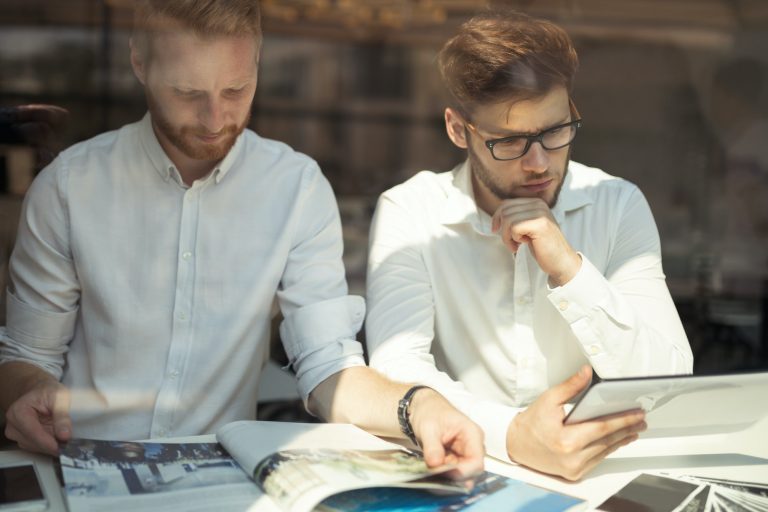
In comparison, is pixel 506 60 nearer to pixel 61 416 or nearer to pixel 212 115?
pixel 212 115

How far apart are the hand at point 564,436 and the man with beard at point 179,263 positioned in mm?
326

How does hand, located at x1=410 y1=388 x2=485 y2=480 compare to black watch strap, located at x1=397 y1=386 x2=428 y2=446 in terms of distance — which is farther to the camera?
black watch strap, located at x1=397 y1=386 x2=428 y2=446

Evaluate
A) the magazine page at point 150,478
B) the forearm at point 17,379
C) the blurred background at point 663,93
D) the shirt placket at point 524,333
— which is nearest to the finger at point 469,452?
the magazine page at point 150,478

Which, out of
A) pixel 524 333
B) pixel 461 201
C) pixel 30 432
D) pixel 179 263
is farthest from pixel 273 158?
pixel 30 432

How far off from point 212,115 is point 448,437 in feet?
2.71

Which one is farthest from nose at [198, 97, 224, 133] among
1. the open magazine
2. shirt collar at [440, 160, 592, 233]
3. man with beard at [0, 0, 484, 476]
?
the open magazine

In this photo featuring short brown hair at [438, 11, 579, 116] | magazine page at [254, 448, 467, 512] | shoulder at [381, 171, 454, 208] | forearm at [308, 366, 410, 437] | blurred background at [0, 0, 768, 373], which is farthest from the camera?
blurred background at [0, 0, 768, 373]

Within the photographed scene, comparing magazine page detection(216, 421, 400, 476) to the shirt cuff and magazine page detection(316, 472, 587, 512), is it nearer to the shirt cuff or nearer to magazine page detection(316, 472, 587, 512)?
magazine page detection(316, 472, 587, 512)

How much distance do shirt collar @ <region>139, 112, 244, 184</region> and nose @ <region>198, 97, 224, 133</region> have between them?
101mm

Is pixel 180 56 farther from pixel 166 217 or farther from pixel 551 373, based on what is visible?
pixel 551 373

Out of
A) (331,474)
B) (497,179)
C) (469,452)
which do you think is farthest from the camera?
(497,179)

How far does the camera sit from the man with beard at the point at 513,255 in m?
1.55

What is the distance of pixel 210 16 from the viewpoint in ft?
5.10

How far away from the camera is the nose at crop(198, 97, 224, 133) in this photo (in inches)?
62.6
